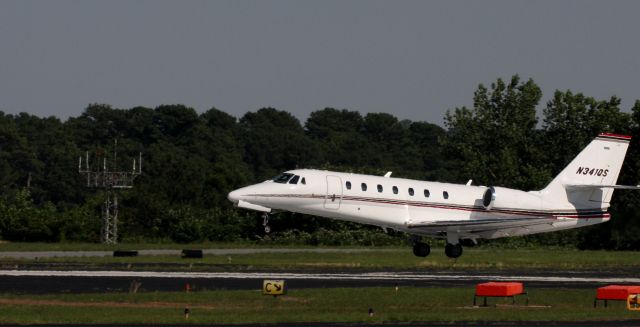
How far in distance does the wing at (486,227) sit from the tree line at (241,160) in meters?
6.13

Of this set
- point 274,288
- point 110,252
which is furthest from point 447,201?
point 274,288

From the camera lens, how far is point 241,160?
15175 centimetres

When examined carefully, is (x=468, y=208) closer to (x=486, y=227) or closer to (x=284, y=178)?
(x=486, y=227)

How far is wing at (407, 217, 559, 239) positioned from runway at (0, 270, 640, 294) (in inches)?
198

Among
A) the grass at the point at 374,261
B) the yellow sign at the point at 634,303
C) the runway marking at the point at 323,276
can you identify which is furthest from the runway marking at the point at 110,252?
the yellow sign at the point at 634,303

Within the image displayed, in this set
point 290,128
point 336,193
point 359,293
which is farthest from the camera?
point 290,128

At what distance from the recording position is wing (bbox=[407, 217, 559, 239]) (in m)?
47.4

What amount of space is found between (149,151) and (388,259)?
94.5 meters

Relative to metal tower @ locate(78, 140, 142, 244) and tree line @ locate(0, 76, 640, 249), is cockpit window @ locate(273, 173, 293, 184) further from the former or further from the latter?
metal tower @ locate(78, 140, 142, 244)

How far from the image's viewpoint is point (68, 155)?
452ft

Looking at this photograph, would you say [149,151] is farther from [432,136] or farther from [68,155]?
[432,136]

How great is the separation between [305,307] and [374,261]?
18.2m

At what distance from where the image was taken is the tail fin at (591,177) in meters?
50.8

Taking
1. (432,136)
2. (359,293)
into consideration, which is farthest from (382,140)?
(359,293)
